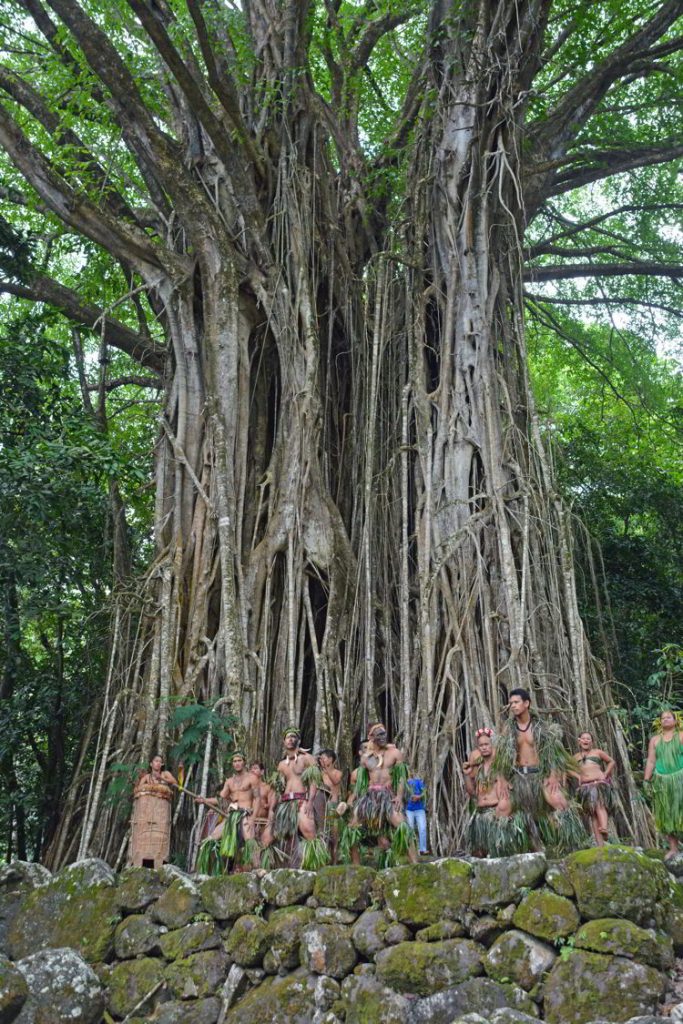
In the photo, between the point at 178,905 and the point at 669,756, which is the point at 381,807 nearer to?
the point at 178,905

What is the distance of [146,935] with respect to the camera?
4586 millimetres

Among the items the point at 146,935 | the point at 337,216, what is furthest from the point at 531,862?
the point at 337,216

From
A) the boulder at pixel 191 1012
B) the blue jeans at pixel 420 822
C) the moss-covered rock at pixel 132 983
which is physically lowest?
the boulder at pixel 191 1012

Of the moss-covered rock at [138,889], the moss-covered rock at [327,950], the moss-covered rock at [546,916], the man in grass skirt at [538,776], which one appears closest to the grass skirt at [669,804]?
the man in grass skirt at [538,776]

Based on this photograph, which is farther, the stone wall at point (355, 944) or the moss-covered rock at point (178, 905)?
the moss-covered rock at point (178, 905)

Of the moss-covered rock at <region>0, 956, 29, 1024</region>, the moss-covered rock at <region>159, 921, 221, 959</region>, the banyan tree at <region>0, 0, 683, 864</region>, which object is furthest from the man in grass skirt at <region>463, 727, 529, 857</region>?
the moss-covered rock at <region>0, 956, 29, 1024</region>

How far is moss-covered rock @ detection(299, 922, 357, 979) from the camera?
160 inches

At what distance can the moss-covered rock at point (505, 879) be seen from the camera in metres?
3.86

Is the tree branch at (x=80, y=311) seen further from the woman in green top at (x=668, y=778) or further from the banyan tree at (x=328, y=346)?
the woman in green top at (x=668, y=778)

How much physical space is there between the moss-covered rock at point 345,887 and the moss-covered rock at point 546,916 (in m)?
0.69

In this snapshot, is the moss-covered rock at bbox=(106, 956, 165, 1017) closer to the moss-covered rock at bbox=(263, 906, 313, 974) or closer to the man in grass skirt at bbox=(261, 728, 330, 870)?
the moss-covered rock at bbox=(263, 906, 313, 974)

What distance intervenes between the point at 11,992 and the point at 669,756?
3.23 metres

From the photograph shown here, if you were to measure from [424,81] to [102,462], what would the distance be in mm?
4473

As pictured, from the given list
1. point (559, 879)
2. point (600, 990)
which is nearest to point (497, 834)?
point (559, 879)
